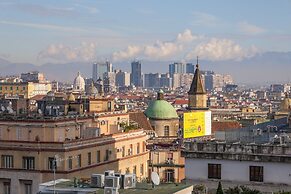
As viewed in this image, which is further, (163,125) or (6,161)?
(163,125)

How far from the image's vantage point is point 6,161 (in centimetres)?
4866

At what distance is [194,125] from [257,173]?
128 feet

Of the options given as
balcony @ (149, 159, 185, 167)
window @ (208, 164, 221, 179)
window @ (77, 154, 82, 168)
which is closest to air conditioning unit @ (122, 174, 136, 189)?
window @ (208, 164, 221, 179)

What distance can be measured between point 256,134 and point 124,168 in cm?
1579

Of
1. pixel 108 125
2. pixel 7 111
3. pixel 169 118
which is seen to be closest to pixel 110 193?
pixel 7 111

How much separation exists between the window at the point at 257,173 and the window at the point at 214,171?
6.09 ft

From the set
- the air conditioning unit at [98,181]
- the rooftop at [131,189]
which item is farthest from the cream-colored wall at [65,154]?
the air conditioning unit at [98,181]

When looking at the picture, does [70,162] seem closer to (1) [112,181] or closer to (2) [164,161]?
(2) [164,161]

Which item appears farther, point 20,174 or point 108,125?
point 108,125

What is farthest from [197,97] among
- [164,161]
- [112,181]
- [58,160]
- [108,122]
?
[112,181]

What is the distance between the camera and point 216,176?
1539 inches

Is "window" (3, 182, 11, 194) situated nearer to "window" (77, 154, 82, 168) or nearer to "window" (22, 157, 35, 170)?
"window" (22, 157, 35, 170)

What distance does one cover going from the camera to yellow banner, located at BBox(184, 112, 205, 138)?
73.1 meters

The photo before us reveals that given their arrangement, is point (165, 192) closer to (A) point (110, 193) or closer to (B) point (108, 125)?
(A) point (110, 193)
